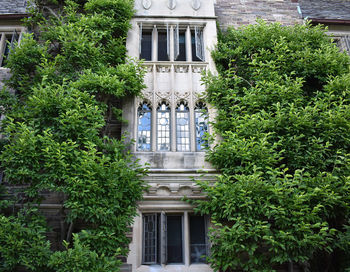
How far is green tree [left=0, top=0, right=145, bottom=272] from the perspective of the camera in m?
6.73

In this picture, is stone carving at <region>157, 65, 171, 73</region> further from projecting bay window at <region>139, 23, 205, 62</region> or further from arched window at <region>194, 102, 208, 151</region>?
arched window at <region>194, 102, 208, 151</region>

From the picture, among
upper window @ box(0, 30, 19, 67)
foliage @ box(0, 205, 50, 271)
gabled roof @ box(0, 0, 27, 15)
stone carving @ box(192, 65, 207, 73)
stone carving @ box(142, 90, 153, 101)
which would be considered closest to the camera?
foliage @ box(0, 205, 50, 271)

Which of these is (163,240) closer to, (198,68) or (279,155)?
(279,155)

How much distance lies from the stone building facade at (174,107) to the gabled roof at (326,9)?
45mm

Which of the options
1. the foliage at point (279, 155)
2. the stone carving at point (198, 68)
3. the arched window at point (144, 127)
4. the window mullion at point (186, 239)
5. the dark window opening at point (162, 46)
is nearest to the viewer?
the foliage at point (279, 155)

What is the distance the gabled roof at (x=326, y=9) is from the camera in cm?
1262

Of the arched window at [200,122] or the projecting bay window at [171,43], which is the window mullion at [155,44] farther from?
the arched window at [200,122]

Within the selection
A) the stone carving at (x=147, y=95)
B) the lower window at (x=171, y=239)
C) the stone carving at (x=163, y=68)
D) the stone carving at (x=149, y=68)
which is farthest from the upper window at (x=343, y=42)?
the lower window at (x=171, y=239)

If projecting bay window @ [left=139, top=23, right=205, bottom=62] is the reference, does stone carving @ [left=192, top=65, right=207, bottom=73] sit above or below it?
below

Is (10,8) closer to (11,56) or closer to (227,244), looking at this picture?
(11,56)

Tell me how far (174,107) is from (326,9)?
8.16m

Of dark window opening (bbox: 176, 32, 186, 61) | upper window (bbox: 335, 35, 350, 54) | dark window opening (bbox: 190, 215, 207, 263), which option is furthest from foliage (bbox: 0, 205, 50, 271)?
upper window (bbox: 335, 35, 350, 54)

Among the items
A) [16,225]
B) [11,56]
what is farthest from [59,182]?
[11,56]

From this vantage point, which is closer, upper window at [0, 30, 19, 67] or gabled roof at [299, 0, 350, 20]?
upper window at [0, 30, 19, 67]
